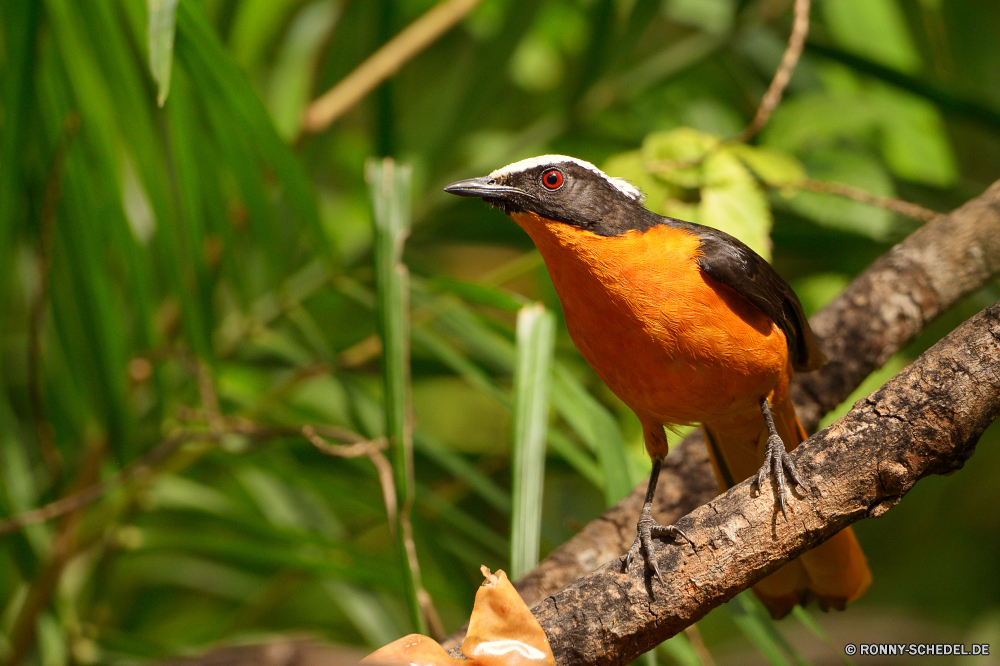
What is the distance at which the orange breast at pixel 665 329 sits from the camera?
6.26 ft

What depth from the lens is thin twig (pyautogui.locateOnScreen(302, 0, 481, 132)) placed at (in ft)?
11.1

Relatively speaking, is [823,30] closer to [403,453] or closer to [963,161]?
[963,161]

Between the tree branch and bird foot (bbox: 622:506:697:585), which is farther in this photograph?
the tree branch

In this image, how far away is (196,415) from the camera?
2602mm

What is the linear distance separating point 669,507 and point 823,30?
303 cm

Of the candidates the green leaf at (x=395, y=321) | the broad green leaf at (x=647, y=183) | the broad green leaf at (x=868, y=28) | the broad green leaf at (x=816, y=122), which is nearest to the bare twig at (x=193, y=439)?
the green leaf at (x=395, y=321)

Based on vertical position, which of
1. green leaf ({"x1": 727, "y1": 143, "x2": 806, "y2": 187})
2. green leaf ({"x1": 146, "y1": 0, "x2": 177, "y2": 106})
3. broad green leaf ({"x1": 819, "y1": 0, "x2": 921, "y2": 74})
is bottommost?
green leaf ({"x1": 727, "y1": 143, "x2": 806, "y2": 187})

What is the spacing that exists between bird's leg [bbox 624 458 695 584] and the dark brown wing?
0.53m

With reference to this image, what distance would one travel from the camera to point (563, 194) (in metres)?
2.12

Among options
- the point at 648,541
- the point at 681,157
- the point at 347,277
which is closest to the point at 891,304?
the point at 681,157

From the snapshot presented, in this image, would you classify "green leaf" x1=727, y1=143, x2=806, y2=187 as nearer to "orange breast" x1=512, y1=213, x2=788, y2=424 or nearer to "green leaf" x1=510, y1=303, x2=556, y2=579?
"orange breast" x1=512, y1=213, x2=788, y2=424

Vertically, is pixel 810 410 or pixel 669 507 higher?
pixel 810 410

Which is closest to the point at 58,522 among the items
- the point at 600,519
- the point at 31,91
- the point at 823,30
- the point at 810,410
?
the point at 31,91

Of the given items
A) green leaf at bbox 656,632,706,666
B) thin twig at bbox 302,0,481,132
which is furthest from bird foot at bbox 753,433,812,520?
thin twig at bbox 302,0,481,132
